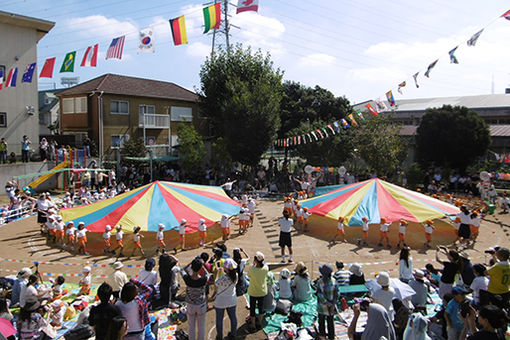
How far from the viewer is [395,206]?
12.7m

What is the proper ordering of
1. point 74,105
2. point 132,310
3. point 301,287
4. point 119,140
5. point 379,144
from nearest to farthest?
point 132,310 < point 301,287 < point 379,144 < point 119,140 < point 74,105

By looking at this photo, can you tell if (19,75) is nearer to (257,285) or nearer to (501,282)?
(257,285)

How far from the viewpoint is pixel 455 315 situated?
17.2 feet

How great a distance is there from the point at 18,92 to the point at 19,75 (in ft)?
3.65

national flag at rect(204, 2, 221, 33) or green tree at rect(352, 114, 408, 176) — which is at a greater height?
national flag at rect(204, 2, 221, 33)

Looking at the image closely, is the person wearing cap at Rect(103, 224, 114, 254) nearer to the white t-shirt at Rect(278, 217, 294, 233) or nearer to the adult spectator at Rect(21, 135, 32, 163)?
the white t-shirt at Rect(278, 217, 294, 233)

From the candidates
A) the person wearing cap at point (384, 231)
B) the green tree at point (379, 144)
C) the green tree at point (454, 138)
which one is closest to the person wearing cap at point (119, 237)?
the person wearing cap at point (384, 231)

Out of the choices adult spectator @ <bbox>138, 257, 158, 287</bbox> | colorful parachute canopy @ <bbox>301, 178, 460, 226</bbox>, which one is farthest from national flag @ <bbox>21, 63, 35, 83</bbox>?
adult spectator @ <bbox>138, 257, 158, 287</bbox>

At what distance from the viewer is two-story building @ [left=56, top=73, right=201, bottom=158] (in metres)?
24.5

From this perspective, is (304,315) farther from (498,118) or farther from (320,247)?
(498,118)

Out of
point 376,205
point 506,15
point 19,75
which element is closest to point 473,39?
point 506,15

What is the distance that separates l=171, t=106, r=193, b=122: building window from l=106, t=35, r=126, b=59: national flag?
43.8ft

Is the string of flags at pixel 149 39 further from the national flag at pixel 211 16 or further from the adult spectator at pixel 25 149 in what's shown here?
the adult spectator at pixel 25 149

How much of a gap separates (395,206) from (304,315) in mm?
6943
